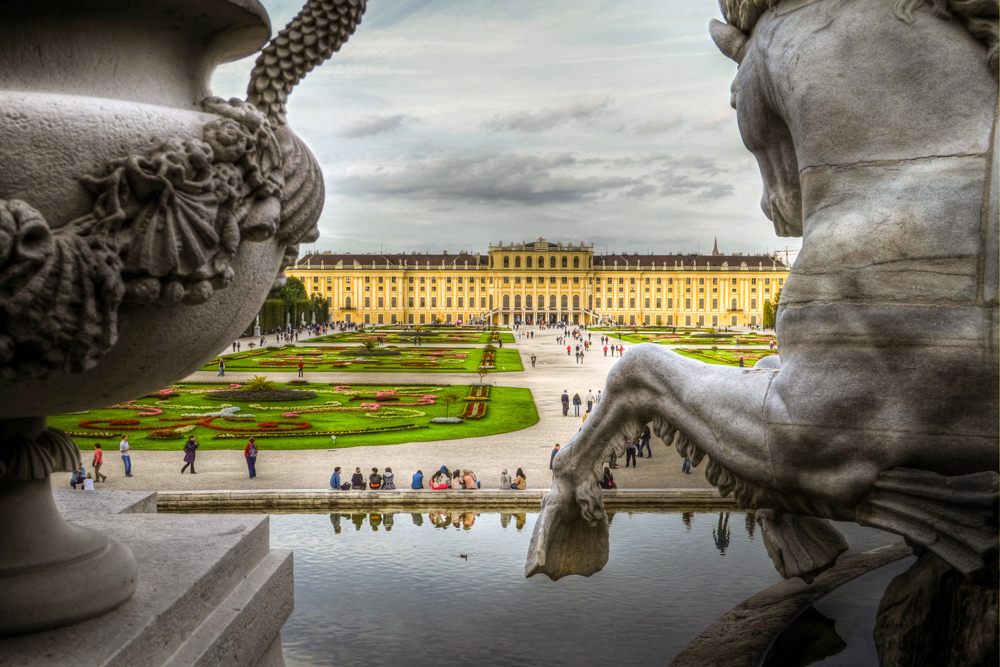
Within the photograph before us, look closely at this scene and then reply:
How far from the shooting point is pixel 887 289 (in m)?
1.71

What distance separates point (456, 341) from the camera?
47.0 meters

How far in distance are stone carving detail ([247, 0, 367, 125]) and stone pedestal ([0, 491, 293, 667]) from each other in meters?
1.39

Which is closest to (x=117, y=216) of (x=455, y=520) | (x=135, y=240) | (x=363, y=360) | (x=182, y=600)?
(x=135, y=240)

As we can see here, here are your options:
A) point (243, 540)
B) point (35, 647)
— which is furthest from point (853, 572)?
point (35, 647)

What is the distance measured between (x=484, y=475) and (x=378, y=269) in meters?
85.5

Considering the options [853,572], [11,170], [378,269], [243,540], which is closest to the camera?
[11,170]

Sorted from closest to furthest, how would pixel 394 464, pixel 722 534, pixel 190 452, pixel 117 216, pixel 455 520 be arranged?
pixel 117 216 < pixel 722 534 < pixel 455 520 < pixel 190 452 < pixel 394 464

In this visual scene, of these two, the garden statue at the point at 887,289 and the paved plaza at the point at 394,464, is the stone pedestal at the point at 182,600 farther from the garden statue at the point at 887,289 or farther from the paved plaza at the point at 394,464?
the paved plaza at the point at 394,464

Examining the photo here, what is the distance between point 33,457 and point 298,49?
136 cm

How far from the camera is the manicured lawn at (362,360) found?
91.0 feet

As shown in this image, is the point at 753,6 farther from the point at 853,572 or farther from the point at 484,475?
the point at 484,475

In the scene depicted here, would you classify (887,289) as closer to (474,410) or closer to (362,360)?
(474,410)

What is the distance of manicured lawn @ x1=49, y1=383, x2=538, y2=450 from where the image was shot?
13.8 metres

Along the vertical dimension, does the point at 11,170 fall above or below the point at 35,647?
above
